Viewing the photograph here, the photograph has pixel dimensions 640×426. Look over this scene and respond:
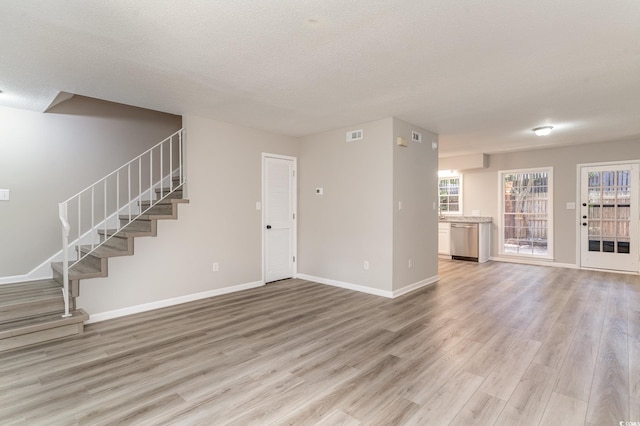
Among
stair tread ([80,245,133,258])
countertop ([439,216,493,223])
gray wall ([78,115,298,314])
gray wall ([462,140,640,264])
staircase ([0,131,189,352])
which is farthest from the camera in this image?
countertop ([439,216,493,223])

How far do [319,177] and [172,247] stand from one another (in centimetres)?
249

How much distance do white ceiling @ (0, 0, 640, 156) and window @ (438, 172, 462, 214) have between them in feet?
12.9

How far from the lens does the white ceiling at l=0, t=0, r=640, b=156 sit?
2.06 meters

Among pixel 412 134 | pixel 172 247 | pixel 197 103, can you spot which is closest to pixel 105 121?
pixel 197 103

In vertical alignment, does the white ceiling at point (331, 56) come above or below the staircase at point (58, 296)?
above

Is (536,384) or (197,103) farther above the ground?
(197,103)

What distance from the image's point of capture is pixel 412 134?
494 centimetres

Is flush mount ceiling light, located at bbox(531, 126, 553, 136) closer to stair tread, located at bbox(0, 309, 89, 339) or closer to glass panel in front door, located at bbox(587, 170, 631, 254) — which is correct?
glass panel in front door, located at bbox(587, 170, 631, 254)

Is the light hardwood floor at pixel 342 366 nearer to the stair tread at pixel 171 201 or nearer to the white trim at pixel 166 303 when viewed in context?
the white trim at pixel 166 303

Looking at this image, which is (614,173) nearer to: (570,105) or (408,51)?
(570,105)

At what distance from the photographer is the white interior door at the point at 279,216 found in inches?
211

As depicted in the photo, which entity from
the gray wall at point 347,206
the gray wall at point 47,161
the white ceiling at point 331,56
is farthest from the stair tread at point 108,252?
the gray wall at point 347,206

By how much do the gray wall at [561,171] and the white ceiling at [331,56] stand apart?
2286 millimetres

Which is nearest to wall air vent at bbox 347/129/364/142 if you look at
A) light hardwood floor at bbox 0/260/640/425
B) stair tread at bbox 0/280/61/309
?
light hardwood floor at bbox 0/260/640/425
